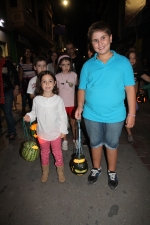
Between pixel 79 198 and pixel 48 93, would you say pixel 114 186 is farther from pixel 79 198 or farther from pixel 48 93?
pixel 48 93

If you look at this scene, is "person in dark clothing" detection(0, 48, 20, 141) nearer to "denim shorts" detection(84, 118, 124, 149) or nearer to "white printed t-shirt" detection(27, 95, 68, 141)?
"white printed t-shirt" detection(27, 95, 68, 141)

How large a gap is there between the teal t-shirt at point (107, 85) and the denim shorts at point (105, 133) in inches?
3.0

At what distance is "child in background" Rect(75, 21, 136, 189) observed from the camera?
202 cm

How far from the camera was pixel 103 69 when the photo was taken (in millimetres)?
2041

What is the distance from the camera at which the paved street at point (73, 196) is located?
6.61 feet

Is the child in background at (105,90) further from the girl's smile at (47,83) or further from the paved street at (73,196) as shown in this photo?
the girl's smile at (47,83)

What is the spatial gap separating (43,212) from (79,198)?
0.51m

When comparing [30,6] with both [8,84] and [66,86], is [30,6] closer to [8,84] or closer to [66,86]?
[8,84]

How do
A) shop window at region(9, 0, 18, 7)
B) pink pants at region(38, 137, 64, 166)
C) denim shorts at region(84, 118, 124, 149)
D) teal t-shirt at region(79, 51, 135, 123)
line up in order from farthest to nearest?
shop window at region(9, 0, 18, 7) → pink pants at region(38, 137, 64, 166) → denim shorts at region(84, 118, 124, 149) → teal t-shirt at region(79, 51, 135, 123)

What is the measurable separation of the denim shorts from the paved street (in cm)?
68

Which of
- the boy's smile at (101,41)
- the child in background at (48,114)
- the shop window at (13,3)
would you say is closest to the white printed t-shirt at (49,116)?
the child in background at (48,114)

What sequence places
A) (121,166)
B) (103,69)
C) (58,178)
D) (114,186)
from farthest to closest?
1. (121,166)
2. (58,178)
3. (114,186)
4. (103,69)

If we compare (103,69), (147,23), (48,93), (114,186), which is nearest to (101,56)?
(103,69)

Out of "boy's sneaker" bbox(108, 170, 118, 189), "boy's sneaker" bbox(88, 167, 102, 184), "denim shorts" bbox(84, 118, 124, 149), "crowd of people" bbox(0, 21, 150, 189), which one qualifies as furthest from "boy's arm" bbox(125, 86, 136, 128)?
"boy's sneaker" bbox(88, 167, 102, 184)
